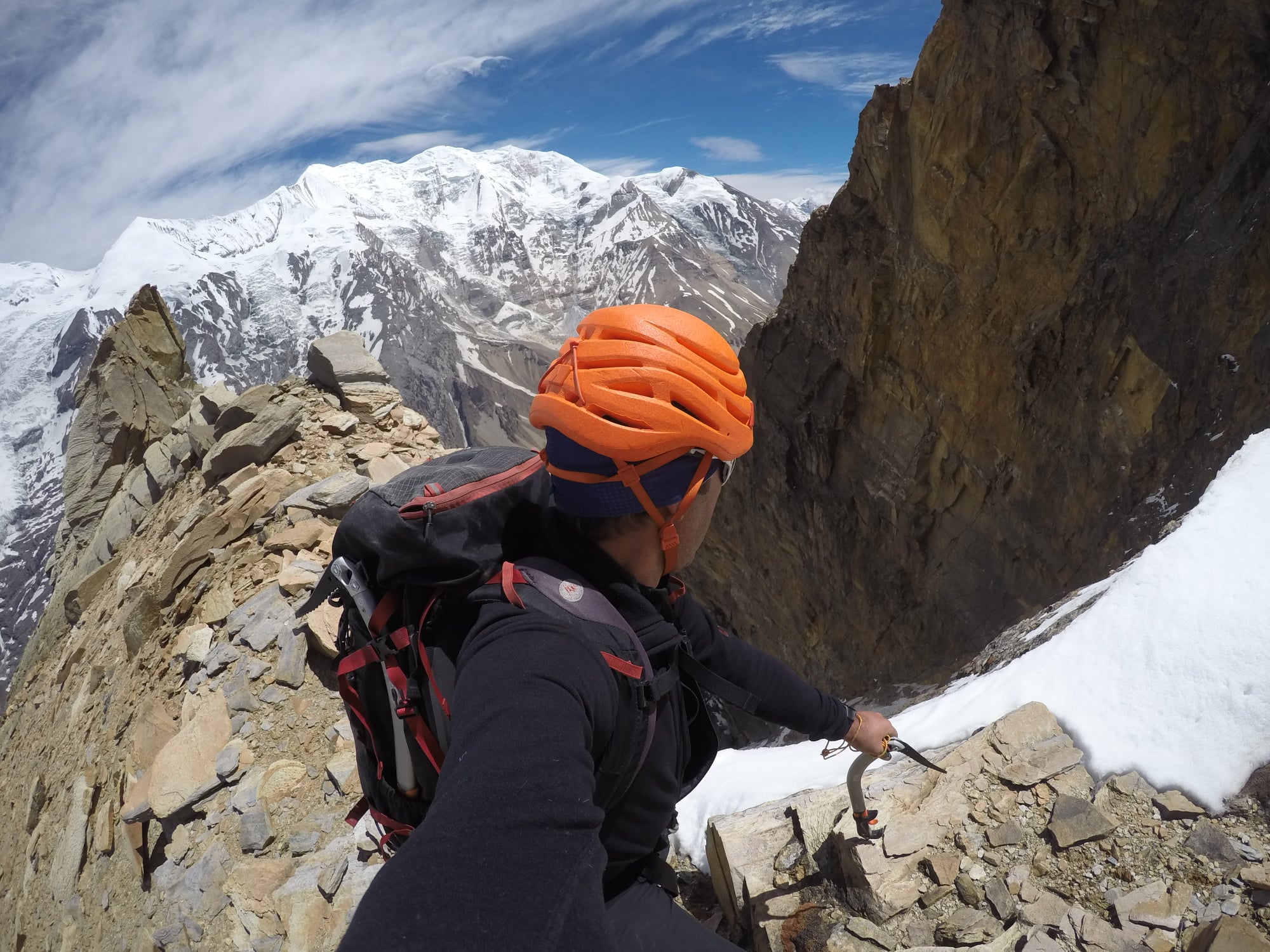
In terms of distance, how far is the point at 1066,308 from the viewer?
16.3 m

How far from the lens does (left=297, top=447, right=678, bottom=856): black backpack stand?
228cm

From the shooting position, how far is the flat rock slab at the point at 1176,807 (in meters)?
3.45

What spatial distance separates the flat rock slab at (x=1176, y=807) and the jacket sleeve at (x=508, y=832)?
3.31 metres

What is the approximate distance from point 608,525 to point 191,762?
7030 millimetres

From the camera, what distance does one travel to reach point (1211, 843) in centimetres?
329

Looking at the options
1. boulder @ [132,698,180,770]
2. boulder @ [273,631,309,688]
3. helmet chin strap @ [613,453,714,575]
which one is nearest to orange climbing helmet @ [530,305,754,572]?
helmet chin strap @ [613,453,714,575]

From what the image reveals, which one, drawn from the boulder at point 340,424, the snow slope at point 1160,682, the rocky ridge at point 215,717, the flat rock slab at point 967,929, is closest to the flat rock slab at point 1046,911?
the flat rock slab at point 967,929

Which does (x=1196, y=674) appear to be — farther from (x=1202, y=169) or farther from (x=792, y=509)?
(x=792, y=509)

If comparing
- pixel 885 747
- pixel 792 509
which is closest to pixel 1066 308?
pixel 792 509

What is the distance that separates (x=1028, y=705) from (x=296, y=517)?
9698 millimetres

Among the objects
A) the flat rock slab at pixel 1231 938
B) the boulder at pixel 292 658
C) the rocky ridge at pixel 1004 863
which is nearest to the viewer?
the flat rock slab at pixel 1231 938

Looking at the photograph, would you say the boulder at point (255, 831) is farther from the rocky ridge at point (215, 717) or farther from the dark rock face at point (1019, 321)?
the dark rock face at point (1019, 321)

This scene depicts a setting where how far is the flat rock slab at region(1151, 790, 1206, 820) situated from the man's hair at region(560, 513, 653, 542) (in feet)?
10.3

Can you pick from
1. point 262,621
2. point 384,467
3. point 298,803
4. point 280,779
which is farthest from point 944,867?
point 384,467
